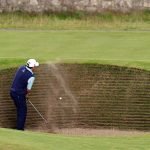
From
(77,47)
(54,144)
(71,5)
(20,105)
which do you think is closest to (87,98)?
(20,105)

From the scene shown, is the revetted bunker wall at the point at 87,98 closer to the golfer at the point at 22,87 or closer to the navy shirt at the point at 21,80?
the golfer at the point at 22,87

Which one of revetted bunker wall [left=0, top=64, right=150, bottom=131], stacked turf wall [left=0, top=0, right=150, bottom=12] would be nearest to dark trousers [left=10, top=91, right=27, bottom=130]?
revetted bunker wall [left=0, top=64, right=150, bottom=131]

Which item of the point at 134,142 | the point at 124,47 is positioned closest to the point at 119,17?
the point at 124,47

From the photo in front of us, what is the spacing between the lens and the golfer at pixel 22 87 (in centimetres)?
1620

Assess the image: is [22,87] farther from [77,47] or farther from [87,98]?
[77,47]

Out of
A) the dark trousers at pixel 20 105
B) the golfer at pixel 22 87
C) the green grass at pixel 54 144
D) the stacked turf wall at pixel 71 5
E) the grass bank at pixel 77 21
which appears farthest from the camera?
the stacked turf wall at pixel 71 5

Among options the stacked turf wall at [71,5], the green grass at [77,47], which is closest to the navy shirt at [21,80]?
the green grass at [77,47]

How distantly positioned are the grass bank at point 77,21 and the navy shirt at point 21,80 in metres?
10.1

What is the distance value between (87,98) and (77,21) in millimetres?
10366

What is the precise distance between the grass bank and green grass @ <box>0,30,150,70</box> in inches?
50.0

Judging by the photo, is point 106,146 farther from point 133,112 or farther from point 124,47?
point 124,47

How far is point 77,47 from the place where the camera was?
2147cm

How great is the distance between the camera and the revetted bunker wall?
1728 centimetres

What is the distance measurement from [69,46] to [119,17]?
7.14 m
